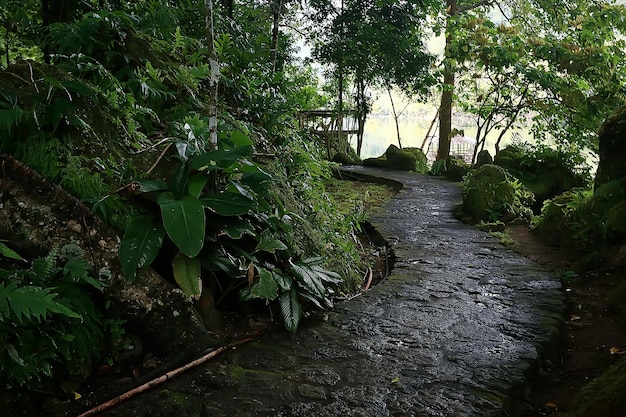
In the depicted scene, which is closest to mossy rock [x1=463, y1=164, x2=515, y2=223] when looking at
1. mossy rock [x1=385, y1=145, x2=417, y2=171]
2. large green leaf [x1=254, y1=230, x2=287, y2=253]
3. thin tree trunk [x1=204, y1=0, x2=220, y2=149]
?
large green leaf [x1=254, y1=230, x2=287, y2=253]

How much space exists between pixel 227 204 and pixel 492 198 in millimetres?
5172

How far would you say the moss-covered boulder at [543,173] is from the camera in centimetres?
882

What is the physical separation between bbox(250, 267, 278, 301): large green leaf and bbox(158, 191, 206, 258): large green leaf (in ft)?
1.93

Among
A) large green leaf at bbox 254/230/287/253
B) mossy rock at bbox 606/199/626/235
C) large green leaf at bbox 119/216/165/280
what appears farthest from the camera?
mossy rock at bbox 606/199/626/235

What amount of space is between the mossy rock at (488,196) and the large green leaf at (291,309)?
4348 millimetres

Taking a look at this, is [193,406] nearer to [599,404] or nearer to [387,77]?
[599,404]

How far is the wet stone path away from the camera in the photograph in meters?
2.24

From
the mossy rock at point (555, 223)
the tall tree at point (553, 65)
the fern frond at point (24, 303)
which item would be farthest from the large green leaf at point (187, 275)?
the tall tree at point (553, 65)

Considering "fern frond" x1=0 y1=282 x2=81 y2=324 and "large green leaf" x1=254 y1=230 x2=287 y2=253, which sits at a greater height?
"large green leaf" x1=254 y1=230 x2=287 y2=253

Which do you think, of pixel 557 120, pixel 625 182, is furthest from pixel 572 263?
pixel 557 120

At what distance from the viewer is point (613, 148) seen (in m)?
4.66

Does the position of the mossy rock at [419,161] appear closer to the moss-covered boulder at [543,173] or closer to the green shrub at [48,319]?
A: the moss-covered boulder at [543,173]

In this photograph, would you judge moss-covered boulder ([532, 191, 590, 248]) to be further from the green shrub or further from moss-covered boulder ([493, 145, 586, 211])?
the green shrub

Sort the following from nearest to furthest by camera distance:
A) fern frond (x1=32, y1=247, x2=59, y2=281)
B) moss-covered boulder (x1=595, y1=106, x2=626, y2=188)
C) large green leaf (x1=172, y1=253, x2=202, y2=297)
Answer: fern frond (x1=32, y1=247, x2=59, y2=281), large green leaf (x1=172, y1=253, x2=202, y2=297), moss-covered boulder (x1=595, y1=106, x2=626, y2=188)
